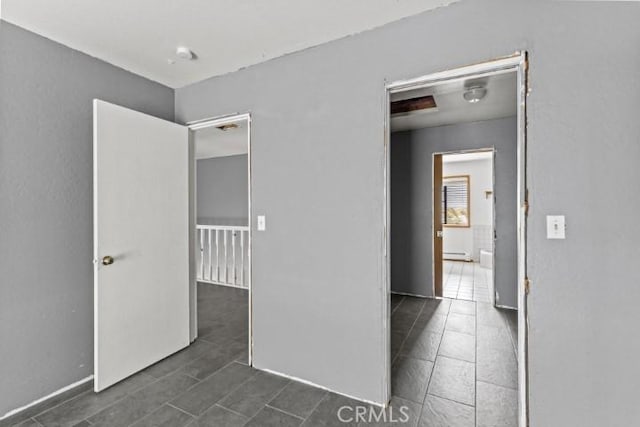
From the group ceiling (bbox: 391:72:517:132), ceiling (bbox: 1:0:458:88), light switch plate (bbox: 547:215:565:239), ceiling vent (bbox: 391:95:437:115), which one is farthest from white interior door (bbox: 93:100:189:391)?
light switch plate (bbox: 547:215:565:239)

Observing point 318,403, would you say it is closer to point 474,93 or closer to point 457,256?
point 474,93

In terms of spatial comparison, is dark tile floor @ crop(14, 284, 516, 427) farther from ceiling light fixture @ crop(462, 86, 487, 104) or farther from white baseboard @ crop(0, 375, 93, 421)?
ceiling light fixture @ crop(462, 86, 487, 104)

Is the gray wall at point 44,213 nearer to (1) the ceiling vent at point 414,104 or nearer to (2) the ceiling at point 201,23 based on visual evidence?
(2) the ceiling at point 201,23

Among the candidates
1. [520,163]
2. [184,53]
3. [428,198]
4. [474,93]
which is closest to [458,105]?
[474,93]

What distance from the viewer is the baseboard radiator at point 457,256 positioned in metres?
6.94

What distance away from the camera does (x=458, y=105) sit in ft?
10.7

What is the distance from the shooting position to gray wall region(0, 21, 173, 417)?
179 centimetres

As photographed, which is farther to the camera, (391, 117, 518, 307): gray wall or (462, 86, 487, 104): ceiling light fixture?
(391, 117, 518, 307): gray wall

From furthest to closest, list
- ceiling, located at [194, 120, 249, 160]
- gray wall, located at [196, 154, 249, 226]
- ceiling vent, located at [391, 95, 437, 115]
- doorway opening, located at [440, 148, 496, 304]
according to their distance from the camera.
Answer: doorway opening, located at [440, 148, 496, 304] < gray wall, located at [196, 154, 249, 226] < ceiling, located at [194, 120, 249, 160] < ceiling vent, located at [391, 95, 437, 115]

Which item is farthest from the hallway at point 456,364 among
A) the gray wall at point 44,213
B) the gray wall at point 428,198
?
the gray wall at point 44,213

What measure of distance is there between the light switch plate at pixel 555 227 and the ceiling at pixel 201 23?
1309 millimetres

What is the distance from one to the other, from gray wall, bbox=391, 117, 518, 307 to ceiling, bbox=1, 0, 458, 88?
8.83ft

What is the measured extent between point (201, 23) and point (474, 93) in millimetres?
2408

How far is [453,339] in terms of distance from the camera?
2840 millimetres
